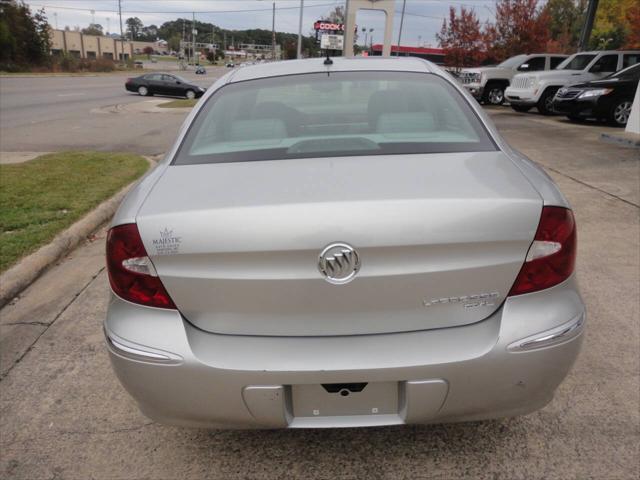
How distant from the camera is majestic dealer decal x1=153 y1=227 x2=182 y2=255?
6.00 ft

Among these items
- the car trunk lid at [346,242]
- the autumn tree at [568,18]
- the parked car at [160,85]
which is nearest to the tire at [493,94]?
the parked car at [160,85]

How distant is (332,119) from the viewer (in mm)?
2926

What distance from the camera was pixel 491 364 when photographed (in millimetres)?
1869

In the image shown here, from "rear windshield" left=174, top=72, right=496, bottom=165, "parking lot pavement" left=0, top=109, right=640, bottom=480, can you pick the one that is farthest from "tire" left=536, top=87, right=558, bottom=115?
"rear windshield" left=174, top=72, right=496, bottom=165

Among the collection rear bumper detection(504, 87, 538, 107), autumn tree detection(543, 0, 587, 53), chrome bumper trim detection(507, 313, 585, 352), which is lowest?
rear bumper detection(504, 87, 538, 107)

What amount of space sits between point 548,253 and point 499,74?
21.0 metres

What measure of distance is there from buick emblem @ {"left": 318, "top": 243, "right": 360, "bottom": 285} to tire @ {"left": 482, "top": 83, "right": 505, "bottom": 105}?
21.2 m

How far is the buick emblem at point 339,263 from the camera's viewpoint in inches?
69.9

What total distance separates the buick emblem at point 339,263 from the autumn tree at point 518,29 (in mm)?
29162

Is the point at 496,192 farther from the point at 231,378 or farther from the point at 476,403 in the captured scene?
the point at 231,378

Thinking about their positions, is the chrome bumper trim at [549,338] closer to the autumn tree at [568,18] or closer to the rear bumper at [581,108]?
the rear bumper at [581,108]

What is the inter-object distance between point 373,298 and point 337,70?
5.37 feet

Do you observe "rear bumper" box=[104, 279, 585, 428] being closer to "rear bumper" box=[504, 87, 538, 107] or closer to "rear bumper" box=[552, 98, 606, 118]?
"rear bumper" box=[552, 98, 606, 118]

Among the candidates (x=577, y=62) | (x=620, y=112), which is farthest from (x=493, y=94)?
(x=620, y=112)
